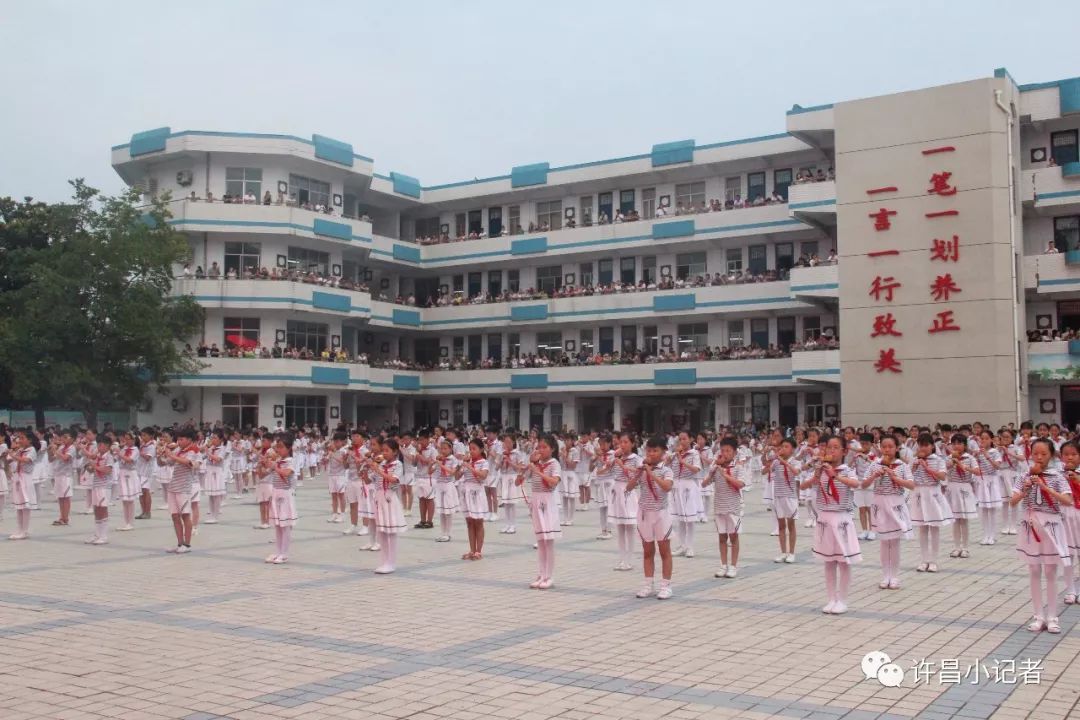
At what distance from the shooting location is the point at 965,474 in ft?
49.1

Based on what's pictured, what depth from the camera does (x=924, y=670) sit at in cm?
790

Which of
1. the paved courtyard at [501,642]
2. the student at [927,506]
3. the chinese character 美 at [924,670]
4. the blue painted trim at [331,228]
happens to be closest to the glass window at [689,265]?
the blue painted trim at [331,228]

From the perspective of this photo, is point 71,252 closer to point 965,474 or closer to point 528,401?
point 528,401

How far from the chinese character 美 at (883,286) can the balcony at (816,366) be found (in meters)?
2.86

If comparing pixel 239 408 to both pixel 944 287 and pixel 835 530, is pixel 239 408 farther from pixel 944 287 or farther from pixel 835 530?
pixel 835 530

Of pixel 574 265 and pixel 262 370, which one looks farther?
pixel 574 265

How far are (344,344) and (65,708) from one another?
42.6 m

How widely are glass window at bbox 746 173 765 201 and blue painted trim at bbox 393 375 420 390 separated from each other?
18.2 meters

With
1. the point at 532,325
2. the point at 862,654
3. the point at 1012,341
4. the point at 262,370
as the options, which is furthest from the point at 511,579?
the point at 532,325

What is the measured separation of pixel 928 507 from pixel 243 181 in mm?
36853

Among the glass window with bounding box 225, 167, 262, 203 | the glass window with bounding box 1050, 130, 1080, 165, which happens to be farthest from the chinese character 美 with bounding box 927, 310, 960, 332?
the glass window with bounding box 225, 167, 262, 203

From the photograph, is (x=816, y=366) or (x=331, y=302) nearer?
(x=816, y=366)

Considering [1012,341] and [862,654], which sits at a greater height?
[1012,341]

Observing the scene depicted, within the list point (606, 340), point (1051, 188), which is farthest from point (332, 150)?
point (1051, 188)
